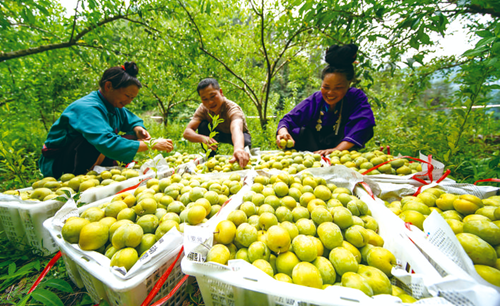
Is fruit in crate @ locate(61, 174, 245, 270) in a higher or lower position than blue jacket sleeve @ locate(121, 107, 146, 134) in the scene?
lower

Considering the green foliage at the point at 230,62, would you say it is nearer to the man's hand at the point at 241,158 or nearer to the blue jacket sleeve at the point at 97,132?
the blue jacket sleeve at the point at 97,132

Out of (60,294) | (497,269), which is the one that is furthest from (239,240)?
(60,294)

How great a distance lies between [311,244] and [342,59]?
3052mm

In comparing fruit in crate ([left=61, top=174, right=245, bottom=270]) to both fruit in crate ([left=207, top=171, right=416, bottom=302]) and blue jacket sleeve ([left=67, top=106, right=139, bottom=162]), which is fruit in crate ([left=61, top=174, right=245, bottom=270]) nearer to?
fruit in crate ([left=207, top=171, right=416, bottom=302])

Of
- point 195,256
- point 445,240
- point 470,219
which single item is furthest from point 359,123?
point 195,256

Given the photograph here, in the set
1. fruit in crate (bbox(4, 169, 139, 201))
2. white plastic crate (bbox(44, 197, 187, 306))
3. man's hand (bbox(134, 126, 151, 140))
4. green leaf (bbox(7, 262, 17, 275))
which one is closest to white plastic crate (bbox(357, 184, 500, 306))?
white plastic crate (bbox(44, 197, 187, 306))

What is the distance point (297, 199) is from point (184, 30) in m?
4.66

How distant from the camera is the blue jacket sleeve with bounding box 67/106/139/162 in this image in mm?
2617

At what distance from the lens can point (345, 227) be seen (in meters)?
1.33

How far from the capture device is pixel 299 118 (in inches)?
168

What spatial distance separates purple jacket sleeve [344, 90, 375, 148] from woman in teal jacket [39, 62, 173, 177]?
3346 mm

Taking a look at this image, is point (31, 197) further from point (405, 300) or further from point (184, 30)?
point (184, 30)

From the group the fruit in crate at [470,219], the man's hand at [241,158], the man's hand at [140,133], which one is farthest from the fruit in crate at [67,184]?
the fruit in crate at [470,219]

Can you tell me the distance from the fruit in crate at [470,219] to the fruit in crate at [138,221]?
1.29 m
